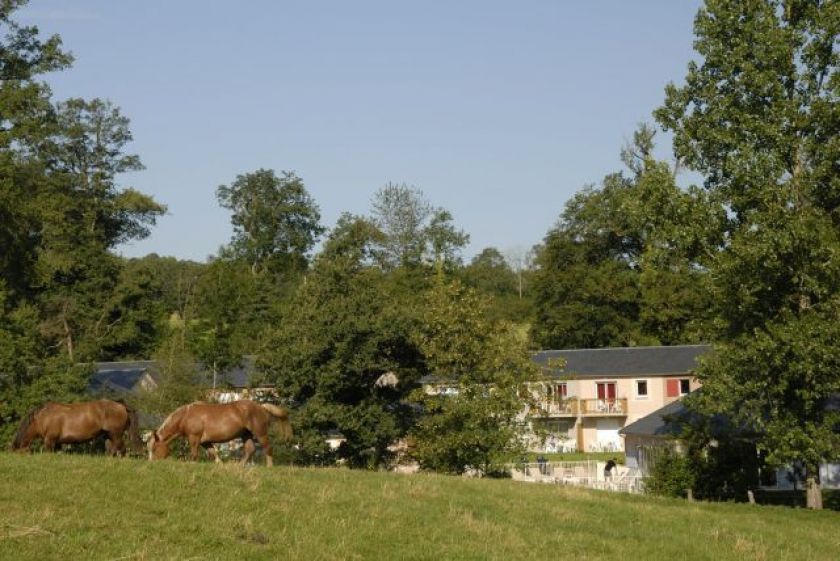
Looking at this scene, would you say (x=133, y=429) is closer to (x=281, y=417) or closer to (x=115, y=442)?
(x=115, y=442)

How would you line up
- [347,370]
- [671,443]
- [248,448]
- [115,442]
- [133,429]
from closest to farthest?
[115,442] → [133,429] → [248,448] → [347,370] → [671,443]

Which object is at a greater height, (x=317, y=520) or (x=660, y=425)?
(x=660, y=425)

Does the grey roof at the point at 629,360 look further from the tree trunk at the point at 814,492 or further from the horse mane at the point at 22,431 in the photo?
the horse mane at the point at 22,431

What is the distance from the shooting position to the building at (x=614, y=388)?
73.8 m

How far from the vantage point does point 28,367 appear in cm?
3997

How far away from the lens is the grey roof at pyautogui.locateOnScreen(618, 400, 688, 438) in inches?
1909

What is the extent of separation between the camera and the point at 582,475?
51969 mm

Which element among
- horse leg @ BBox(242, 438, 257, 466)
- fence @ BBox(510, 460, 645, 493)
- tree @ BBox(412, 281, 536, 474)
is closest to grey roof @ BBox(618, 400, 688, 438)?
fence @ BBox(510, 460, 645, 493)

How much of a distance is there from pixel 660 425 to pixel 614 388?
23563 mm

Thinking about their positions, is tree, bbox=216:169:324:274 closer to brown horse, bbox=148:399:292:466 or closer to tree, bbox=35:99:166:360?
tree, bbox=35:99:166:360

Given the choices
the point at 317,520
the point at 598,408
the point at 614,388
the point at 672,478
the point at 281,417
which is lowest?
the point at 317,520

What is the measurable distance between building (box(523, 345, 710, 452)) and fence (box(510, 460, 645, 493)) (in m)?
18.2

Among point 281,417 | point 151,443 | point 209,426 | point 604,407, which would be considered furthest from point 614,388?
point 151,443

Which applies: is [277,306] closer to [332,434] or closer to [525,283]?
[332,434]
